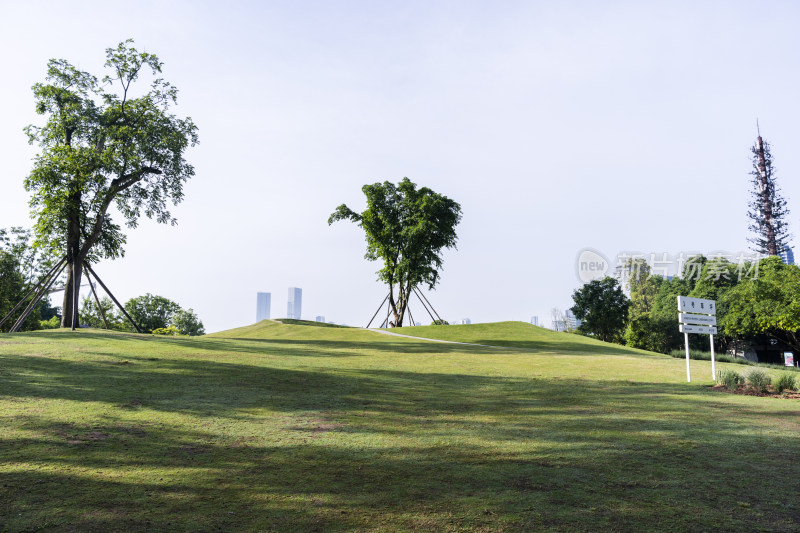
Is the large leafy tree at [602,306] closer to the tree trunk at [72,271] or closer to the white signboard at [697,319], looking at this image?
the white signboard at [697,319]

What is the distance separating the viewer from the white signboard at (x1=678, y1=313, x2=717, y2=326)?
15.7 meters

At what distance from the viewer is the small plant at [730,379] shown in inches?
535

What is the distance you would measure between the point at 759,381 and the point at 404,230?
3215 centimetres

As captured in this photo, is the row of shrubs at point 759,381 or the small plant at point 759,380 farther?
the small plant at point 759,380

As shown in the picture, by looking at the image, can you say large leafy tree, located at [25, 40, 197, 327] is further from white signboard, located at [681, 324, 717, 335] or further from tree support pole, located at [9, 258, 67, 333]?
white signboard, located at [681, 324, 717, 335]

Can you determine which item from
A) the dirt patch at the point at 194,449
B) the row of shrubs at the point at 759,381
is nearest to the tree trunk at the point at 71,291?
the dirt patch at the point at 194,449

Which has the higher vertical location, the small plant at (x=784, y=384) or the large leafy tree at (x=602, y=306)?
the large leafy tree at (x=602, y=306)

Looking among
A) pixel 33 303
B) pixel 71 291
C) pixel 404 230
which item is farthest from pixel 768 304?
pixel 33 303

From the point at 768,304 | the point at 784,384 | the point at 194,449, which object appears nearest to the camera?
the point at 194,449

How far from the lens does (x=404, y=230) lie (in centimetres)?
4331

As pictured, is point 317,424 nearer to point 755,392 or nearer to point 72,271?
point 755,392

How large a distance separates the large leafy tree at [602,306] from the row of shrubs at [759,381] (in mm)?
43981

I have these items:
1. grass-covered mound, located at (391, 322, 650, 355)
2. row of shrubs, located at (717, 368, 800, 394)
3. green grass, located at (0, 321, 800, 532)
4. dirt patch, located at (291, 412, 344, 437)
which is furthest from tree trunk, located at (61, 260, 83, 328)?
row of shrubs, located at (717, 368, 800, 394)

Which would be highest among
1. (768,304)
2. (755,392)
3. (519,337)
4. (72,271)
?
(72,271)
